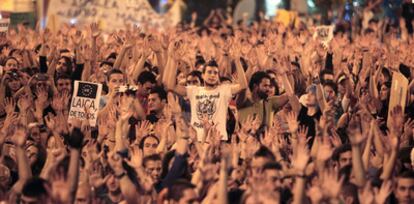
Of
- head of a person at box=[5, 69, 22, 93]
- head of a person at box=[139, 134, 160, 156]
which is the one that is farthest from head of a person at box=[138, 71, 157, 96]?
head of a person at box=[139, 134, 160, 156]

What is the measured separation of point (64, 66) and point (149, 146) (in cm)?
365

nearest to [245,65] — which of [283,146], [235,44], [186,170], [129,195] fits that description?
[235,44]

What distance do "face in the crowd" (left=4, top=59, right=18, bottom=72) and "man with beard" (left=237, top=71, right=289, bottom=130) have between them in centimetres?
285

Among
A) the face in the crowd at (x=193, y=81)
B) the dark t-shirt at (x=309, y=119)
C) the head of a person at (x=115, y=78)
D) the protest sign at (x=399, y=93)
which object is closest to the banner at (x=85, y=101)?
the head of a person at (x=115, y=78)

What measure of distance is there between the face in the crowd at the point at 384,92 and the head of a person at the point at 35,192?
473 cm

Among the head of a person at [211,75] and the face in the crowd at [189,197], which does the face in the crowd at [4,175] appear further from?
the head of a person at [211,75]

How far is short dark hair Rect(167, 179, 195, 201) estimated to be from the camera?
22.7 feet

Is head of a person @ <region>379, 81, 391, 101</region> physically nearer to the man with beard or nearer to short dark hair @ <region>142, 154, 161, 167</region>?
the man with beard

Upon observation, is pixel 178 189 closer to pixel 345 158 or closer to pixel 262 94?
pixel 345 158

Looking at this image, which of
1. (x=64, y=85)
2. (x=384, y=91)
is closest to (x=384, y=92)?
(x=384, y=91)

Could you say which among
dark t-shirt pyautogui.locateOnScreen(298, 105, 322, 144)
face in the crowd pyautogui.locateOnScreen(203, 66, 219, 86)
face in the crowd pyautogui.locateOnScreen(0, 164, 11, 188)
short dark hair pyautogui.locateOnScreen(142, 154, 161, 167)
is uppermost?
face in the crowd pyautogui.locateOnScreen(203, 66, 219, 86)

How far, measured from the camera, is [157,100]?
32.8 feet

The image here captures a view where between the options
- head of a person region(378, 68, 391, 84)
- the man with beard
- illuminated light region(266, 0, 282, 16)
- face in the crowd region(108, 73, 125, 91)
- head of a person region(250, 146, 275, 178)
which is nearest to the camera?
head of a person region(250, 146, 275, 178)

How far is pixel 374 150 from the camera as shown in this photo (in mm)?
8516
